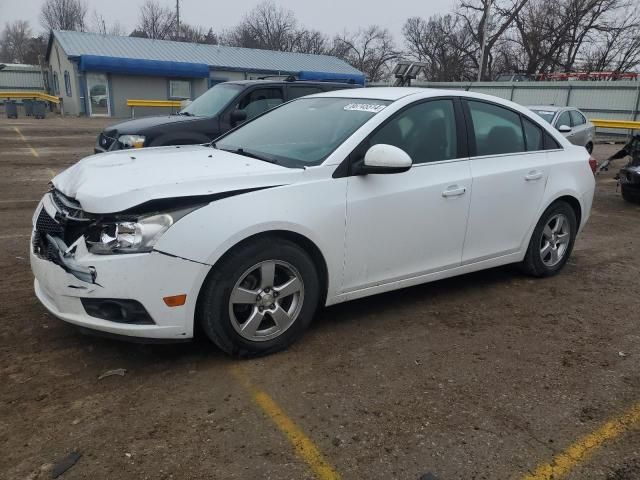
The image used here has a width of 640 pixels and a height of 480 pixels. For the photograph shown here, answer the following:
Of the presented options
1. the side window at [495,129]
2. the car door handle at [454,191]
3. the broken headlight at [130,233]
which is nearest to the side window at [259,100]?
the side window at [495,129]

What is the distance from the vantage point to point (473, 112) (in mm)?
4426

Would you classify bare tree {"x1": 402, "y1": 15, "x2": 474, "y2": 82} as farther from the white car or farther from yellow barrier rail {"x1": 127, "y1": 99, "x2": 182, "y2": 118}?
the white car

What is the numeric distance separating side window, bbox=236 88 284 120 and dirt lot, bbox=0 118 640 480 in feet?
15.2

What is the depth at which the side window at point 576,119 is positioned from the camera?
14.4 m

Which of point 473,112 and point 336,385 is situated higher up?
point 473,112

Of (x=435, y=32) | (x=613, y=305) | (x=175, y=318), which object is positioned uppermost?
(x=435, y=32)

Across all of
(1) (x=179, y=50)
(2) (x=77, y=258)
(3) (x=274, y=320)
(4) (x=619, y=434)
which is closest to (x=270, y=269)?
(3) (x=274, y=320)

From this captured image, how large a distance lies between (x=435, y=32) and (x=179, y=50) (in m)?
30.1

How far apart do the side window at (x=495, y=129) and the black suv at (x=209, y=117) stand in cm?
388

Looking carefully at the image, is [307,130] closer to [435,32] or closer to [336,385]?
[336,385]

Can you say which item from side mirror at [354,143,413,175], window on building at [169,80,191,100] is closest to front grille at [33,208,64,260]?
side mirror at [354,143,413,175]

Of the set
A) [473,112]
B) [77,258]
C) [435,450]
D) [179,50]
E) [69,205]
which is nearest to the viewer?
[435,450]

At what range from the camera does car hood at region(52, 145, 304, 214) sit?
3031mm

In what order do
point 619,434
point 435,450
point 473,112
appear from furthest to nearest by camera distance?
1. point 473,112
2. point 619,434
3. point 435,450
